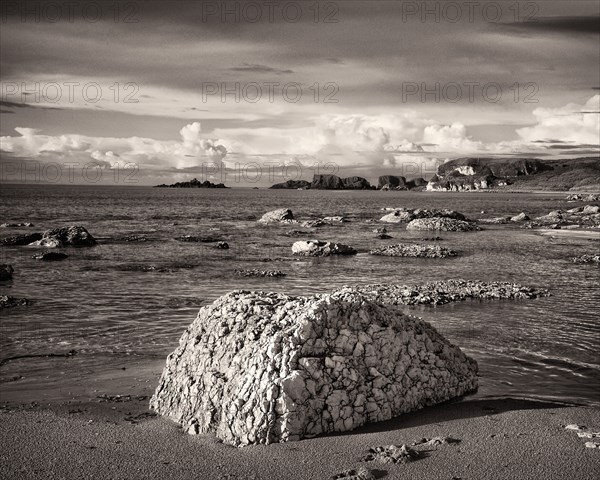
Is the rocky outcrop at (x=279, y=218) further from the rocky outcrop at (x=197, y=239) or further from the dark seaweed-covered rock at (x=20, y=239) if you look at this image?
the dark seaweed-covered rock at (x=20, y=239)

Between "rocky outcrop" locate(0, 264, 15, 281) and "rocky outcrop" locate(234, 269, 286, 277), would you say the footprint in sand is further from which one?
"rocky outcrop" locate(0, 264, 15, 281)

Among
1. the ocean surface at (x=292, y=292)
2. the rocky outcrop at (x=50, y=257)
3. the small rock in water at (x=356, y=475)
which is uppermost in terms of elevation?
the rocky outcrop at (x=50, y=257)

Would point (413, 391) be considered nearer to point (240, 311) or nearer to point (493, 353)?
point (240, 311)

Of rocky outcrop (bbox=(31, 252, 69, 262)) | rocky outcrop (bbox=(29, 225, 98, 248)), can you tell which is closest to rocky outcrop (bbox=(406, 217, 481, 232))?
rocky outcrop (bbox=(29, 225, 98, 248))

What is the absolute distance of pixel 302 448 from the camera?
29.6 ft

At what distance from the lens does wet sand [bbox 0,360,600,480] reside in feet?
27.7

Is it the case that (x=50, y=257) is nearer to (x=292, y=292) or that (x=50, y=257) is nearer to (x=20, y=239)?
(x=20, y=239)

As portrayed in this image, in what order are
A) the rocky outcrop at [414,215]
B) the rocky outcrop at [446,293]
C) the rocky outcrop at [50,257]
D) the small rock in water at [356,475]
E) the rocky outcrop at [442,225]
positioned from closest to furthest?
the small rock in water at [356,475] < the rocky outcrop at [446,293] < the rocky outcrop at [50,257] < the rocky outcrop at [442,225] < the rocky outcrop at [414,215]

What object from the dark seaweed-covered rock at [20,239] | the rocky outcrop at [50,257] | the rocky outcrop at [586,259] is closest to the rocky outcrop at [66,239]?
the dark seaweed-covered rock at [20,239]

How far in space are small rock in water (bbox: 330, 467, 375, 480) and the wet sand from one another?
120 millimetres

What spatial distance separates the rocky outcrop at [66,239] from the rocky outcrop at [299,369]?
1322 inches

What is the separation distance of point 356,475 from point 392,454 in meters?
0.79

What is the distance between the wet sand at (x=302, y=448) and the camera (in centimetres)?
845

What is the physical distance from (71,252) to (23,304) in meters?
18.1
